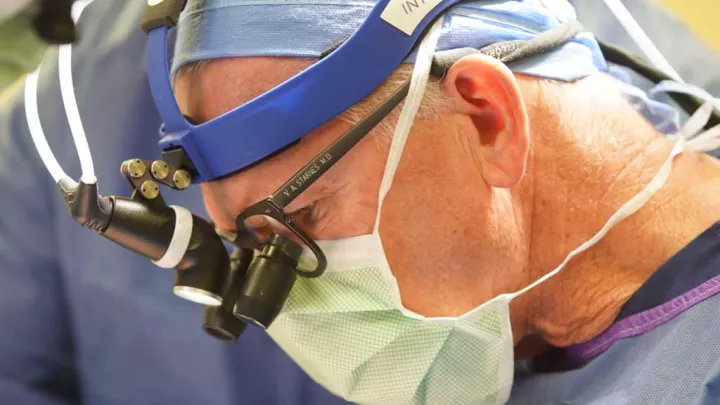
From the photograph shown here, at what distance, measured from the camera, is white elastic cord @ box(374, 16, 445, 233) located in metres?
0.82

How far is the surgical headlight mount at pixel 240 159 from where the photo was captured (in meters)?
0.81

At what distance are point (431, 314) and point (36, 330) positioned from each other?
89cm

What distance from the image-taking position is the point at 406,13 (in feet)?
2.67

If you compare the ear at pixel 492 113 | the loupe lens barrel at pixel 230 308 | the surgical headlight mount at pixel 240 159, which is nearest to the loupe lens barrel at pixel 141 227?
the surgical headlight mount at pixel 240 159

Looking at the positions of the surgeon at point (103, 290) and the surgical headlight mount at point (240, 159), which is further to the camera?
the surgeon at point (103, 290)

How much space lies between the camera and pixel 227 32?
33.6 inches

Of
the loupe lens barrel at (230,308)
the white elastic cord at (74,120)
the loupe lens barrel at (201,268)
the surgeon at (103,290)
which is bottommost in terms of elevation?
the surgeon at (103,290)

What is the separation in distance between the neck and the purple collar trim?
2 cm

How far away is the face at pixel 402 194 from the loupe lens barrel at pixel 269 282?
0.04 metres

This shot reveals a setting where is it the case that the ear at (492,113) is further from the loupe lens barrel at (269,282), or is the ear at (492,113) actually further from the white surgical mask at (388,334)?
the loupe lens barrel at (269,282)

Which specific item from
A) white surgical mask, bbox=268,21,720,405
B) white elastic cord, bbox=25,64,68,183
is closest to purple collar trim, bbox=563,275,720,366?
white surgical mask, bbox=268,21,720,405

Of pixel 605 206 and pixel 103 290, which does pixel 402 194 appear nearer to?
pixel 605 206

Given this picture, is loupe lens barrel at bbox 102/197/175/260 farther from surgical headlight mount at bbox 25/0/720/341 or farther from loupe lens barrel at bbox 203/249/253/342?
loupe lens barrel at bbox 203/249/253/342

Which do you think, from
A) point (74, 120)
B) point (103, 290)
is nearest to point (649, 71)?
point (74, 120)
